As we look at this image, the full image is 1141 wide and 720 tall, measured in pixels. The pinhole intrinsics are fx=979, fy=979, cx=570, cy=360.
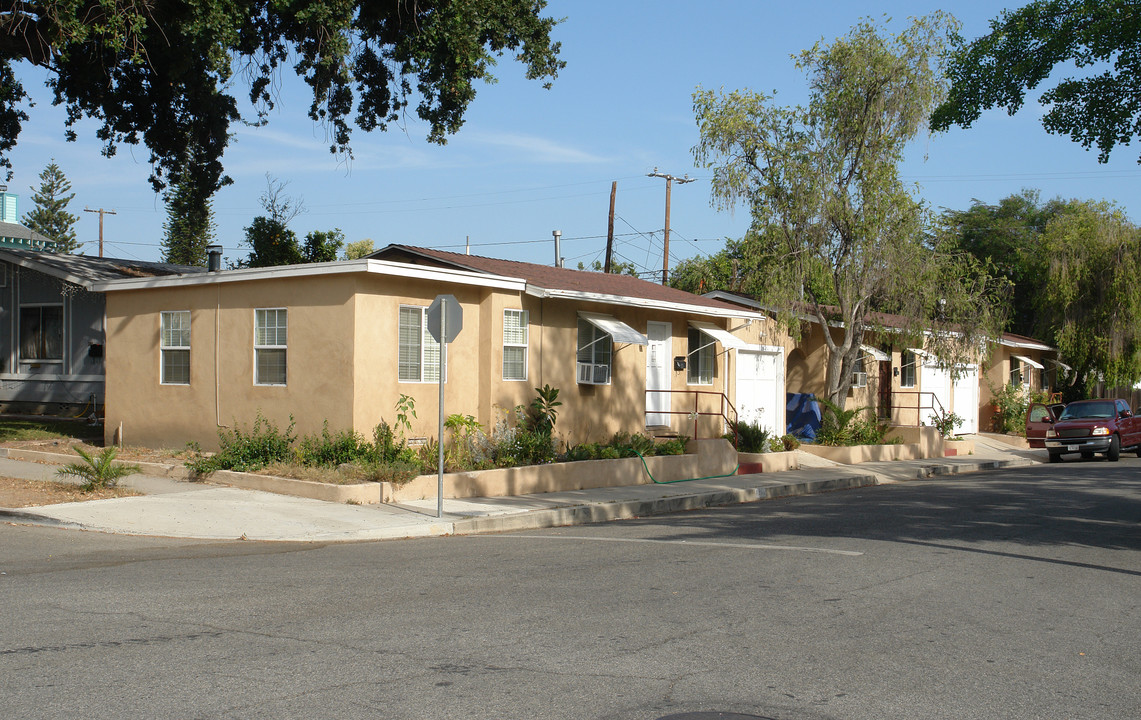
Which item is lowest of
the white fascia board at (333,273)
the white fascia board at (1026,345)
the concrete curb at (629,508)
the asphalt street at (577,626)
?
the concrete curb at (629,508)

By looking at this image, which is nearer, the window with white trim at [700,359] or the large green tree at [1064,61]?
the large green tree at [1064,61]

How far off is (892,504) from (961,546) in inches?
195

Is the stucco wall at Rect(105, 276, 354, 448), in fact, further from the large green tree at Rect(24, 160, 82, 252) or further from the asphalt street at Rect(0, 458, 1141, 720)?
the large green tree at Rect(24, 160, 82, 252)

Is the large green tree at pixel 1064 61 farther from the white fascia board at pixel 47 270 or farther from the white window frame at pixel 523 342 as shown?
the white fascia board at pixel 47 270

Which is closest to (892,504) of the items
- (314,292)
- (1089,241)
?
(314,292)

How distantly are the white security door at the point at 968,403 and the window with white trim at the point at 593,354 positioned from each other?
1901 cm

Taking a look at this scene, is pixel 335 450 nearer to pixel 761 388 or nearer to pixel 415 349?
pixel 415 349

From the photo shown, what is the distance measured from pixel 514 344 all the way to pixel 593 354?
227 centimetres

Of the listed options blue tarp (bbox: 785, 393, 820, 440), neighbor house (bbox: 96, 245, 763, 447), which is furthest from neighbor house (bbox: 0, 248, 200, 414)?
blue tarp (bbox: 785, 393, 820, 440)

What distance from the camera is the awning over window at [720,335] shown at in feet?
71.2

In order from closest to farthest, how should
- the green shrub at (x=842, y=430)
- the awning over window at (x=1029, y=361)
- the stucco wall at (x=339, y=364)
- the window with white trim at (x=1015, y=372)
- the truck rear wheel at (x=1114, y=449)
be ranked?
the stucco wall at (x=339, y=364), the green shrub at (x=842, y=430), the truck rear wheel at (x=1114, y=449), the awning over window at (x=1029, y=361), the window with white trim at (x=1015, y=372)

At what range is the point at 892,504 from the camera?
15961mm

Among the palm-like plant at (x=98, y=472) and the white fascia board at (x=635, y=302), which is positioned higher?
the white fascia board at (x=635, y=302)

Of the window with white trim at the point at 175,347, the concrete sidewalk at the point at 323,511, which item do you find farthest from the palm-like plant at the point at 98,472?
the window with white trim at the point at 175,347
